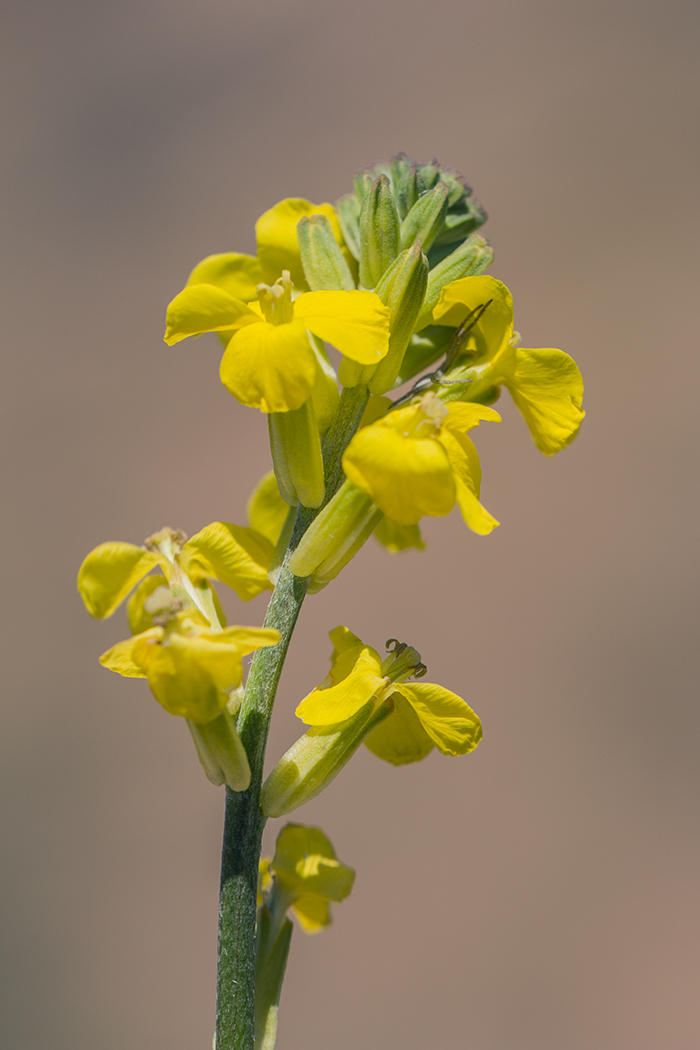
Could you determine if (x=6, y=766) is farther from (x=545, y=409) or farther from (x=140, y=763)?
(x=545, y=409)

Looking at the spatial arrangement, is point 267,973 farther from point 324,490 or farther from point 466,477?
point 466,477

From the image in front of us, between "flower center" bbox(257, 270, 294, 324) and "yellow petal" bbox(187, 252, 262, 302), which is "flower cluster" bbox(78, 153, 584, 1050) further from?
"yellow petal" bbox(187, 252, 262, 302)

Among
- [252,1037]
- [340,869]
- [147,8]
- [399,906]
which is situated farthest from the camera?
[147,8]

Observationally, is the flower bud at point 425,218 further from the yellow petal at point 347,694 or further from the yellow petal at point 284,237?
the yellow petal at point 347,694

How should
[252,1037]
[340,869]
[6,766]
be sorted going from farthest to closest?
[6,766]
[340,869]
[252,1037]

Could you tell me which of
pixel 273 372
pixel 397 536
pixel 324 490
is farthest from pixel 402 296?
pixel 397 536

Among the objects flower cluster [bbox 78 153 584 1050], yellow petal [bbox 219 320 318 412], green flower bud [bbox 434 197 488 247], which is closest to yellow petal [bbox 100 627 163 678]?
flower cluster [bbox 78 153 584 1050]

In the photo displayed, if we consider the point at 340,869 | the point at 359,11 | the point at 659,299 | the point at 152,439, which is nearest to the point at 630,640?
the point at 659,299

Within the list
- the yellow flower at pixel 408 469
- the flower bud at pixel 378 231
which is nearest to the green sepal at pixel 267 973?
A: the yellow flower at pixel 408 469
